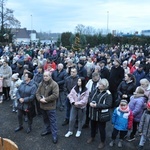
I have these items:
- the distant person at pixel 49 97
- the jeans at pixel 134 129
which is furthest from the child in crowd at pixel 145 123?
the distant person at pixel 49 97

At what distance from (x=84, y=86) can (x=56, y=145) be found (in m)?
1.72

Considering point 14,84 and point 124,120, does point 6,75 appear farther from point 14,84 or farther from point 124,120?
point 124,120

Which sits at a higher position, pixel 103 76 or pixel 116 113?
pixel 103 76

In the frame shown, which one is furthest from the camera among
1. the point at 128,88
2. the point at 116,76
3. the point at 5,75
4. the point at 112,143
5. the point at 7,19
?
the point at 7,19

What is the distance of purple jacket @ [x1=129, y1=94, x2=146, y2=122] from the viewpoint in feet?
18.0

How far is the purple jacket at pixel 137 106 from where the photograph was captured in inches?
215

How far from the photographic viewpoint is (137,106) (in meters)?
5.48

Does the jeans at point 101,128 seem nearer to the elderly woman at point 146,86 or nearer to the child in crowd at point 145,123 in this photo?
the child in crowd at point 145,123

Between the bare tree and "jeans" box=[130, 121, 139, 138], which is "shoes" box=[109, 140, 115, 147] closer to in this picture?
"jeans" box=[130, 121, 139, 138]

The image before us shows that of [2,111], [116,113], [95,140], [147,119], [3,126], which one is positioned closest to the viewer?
[147,119]

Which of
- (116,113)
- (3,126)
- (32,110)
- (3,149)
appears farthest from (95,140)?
(3,149)

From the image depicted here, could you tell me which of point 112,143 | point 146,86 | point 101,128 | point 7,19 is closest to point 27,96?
point 101,128

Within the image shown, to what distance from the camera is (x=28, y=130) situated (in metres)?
6.26

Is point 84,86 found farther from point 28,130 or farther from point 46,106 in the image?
point 28,130
